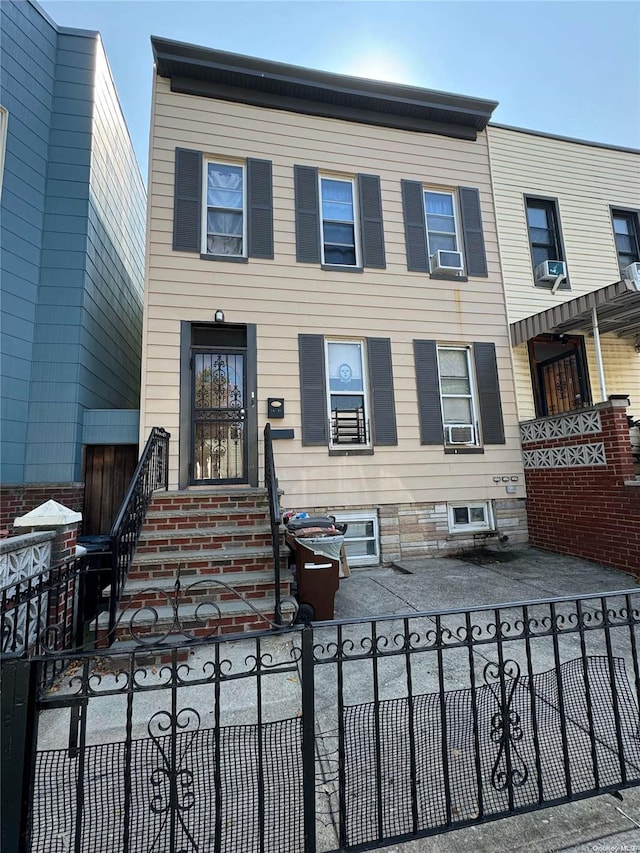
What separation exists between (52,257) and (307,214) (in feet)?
12.9

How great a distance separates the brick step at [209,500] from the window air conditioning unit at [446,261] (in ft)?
16.3

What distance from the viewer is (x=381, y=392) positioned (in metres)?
6.49

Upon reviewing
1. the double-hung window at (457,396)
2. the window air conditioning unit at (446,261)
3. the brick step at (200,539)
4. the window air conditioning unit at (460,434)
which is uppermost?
the window air conditioning unit at (446,261)

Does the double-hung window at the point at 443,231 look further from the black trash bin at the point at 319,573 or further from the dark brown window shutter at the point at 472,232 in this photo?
the black trash bin at the point at 319,573

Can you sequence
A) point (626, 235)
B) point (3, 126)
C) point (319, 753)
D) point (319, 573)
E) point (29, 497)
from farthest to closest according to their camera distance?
point (626, 235)
point (3, 126)
point (29, 497)
point (319, 573)
point (319, 753)

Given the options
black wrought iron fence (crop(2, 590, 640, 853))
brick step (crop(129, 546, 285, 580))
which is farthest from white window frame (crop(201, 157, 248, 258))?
black wrought iron fence (crop(2, 590, 640, 853))

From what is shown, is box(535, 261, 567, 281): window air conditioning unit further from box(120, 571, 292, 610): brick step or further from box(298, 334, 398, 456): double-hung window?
box(120, 571, 292, 610): brick step

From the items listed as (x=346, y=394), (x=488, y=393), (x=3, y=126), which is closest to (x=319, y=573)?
(x=346, y=394)

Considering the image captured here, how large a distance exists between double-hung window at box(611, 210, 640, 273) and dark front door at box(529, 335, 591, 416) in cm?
253

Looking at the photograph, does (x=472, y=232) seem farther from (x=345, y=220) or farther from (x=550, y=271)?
(x=345, y=220)

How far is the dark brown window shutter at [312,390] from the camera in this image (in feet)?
20.0

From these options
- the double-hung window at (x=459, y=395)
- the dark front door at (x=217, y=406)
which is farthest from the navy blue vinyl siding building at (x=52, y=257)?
the double-hung window at (x=459, y=395)

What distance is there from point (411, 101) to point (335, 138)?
5.07ft

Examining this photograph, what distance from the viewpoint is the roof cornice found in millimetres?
6191
